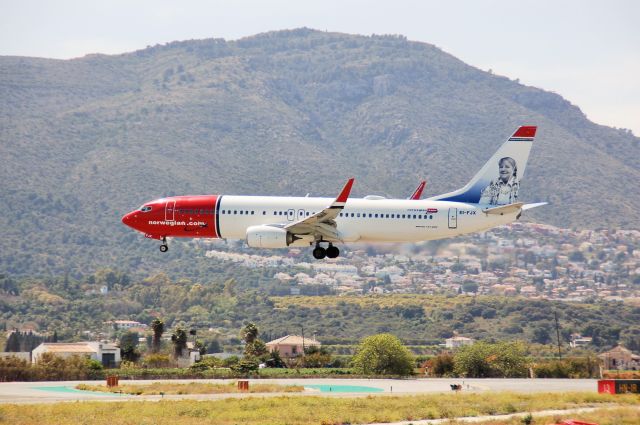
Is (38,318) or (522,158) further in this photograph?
(38,318)

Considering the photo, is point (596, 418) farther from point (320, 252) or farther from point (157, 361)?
point (157, 361)

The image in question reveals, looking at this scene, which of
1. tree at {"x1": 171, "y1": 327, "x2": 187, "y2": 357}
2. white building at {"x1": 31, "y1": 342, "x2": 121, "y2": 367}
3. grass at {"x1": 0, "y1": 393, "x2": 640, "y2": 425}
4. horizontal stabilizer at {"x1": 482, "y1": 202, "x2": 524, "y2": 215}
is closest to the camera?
grass at {"x1": 0, "y1": 393, "x2": 640, "y2": 425}

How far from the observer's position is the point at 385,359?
293ft

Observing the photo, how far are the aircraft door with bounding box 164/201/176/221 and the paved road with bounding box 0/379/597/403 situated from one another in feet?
36.9

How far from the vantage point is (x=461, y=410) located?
52812 mm

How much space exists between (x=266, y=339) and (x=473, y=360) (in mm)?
58167

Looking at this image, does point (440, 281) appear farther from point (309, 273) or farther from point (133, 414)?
point (133, 414)

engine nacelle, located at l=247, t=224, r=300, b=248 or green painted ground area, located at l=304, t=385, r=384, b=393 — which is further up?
engine nacelle, located at l=247, t=224, r=300, b=248

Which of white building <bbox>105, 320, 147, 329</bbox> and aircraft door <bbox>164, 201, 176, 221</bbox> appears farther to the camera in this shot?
white building <bbox>105, 320, 147, 329</bbox>

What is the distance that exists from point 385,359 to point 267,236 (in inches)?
1110

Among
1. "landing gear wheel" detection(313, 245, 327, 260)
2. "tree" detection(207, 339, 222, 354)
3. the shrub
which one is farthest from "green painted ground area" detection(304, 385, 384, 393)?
"tree" detection(207, 339, 222, 354)

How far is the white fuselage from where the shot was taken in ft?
217

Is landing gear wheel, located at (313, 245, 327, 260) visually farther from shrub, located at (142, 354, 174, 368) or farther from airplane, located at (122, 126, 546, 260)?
shrub, located at (142, 354, 174, 368)

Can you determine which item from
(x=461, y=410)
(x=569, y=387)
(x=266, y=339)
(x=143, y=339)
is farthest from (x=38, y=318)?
(x=461, y=410)
